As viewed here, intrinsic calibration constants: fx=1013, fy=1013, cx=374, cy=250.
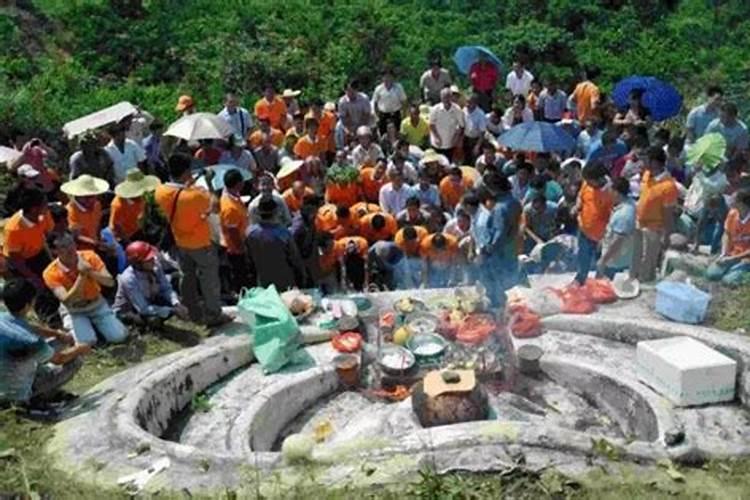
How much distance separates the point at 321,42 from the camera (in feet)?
73.3

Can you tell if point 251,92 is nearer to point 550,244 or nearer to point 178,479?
point 550,244

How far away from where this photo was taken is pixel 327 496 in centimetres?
709

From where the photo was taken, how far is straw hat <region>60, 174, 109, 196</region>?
11.2 metres

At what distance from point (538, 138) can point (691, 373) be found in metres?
5.87

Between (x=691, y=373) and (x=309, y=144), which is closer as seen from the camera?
(x=691, y=373)

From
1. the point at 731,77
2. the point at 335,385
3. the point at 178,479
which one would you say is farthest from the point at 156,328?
the point at 731,77

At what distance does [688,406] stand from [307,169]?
6799 millimetres

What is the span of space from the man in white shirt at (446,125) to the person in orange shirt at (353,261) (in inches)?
159

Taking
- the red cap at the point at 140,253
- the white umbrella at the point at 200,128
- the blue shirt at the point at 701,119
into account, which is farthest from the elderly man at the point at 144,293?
the blue shirt at the point at 701,119

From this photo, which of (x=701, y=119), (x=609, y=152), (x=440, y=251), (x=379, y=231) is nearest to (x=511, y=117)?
(x=609, y=152)

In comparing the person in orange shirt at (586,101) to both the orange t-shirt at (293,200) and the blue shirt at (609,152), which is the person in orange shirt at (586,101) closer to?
the blue shirt at (609,152)

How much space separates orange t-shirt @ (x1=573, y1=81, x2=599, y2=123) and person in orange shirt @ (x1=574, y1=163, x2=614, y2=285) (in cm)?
540

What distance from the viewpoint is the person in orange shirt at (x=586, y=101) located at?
16.5m

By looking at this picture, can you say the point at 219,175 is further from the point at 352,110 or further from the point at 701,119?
the point at 701,119
